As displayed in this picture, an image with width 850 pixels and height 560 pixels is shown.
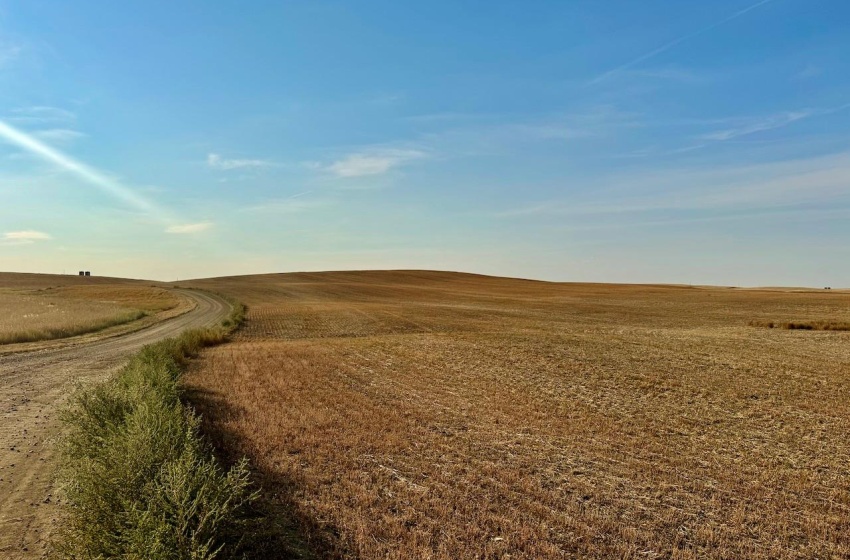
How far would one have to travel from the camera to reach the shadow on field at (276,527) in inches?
264

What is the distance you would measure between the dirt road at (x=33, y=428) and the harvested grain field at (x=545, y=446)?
3.03 m

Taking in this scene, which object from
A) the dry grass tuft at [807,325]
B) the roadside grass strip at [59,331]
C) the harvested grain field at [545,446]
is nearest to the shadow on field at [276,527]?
the harvested grain field at [545,446]

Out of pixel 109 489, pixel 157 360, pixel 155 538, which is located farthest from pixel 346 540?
pixel 157 360

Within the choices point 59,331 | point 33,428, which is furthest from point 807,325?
point 59,331

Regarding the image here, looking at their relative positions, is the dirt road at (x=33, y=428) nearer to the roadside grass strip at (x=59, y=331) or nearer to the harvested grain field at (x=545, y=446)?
the harvested grain field at (x=545, y=446)

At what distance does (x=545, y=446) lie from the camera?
11156mm

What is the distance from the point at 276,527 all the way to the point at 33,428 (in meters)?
9.13

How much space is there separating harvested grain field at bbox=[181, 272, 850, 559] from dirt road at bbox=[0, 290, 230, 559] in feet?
9.94

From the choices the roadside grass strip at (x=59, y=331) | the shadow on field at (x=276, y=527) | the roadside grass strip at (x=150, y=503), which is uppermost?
the roadside grass strip at (x=150, y=503)

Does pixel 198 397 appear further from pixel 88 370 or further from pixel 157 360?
pixel 88 370

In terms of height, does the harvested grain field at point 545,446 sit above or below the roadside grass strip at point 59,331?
above

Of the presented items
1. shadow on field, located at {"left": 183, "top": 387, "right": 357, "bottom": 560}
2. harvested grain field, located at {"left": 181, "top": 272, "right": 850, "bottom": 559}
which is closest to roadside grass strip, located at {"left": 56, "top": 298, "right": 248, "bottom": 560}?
shadow on field, located at {"left": 183, "top": 387, "right": 357, "bottom": 560}

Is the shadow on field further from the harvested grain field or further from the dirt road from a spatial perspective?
the dirt road

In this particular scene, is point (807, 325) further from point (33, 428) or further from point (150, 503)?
point (33, 428)
